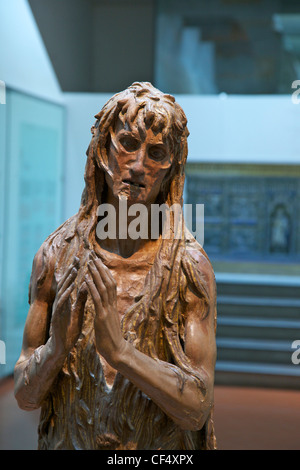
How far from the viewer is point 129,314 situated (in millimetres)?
2039

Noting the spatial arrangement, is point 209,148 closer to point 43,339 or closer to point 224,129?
point 224,129

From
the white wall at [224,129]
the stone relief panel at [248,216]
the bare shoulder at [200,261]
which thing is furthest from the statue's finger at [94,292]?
the stone relief panel at [248,216]

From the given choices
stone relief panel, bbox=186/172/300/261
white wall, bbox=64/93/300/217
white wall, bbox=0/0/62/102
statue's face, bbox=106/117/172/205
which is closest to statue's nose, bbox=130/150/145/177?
statue's face, bbox=106/117/172/205

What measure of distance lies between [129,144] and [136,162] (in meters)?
0.07

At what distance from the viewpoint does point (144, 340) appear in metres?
2.02

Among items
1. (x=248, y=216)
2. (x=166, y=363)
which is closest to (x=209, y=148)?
(x=248, y=216)

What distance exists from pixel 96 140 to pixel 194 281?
583 millimetres

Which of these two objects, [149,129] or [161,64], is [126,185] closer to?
[149,129]

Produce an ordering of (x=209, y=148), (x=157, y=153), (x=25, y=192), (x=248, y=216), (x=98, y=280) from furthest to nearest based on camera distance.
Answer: (x=248, y=216), (x=209, y=148), (x=25, y=192), (x=157, y=153), (x=98, y=280)

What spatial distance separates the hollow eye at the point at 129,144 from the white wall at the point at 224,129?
4.85 meters

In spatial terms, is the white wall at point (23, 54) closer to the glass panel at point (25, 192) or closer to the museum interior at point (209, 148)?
the museum interior at point (209, 148)

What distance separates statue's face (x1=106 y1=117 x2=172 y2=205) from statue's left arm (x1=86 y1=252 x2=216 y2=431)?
0.35m

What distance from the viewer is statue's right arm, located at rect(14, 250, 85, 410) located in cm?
191

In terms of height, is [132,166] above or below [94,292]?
above
